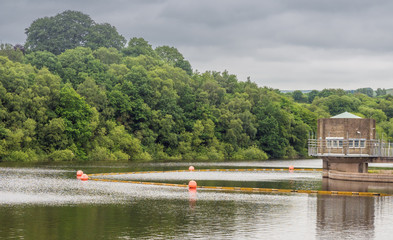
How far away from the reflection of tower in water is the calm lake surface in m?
0.05

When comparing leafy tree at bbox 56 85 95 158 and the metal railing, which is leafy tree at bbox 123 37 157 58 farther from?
the metal railing

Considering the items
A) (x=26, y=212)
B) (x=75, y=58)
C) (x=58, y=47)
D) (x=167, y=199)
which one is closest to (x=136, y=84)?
(x=75, y=58)

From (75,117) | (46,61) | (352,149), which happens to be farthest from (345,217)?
(46,61)

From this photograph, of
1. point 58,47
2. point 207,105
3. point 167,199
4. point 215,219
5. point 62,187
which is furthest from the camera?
point 58,47

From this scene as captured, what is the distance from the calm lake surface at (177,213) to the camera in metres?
33.7

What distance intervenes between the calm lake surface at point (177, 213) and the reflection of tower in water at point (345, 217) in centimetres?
5

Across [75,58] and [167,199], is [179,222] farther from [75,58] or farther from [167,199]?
[75,58]

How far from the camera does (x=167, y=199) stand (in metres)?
49.5

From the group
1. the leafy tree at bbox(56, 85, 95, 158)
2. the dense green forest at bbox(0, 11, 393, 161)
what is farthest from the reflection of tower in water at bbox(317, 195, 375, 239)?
the leafy tree at bbox(56, 85, 95, 158)

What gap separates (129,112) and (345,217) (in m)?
99.3

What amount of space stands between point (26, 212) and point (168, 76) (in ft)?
385

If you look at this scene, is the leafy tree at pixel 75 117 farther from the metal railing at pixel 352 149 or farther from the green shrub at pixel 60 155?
the metal railing at pixel 352 149

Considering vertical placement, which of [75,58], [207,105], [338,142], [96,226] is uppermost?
[75,58]

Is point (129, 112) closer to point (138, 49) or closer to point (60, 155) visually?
point (60, 155)
